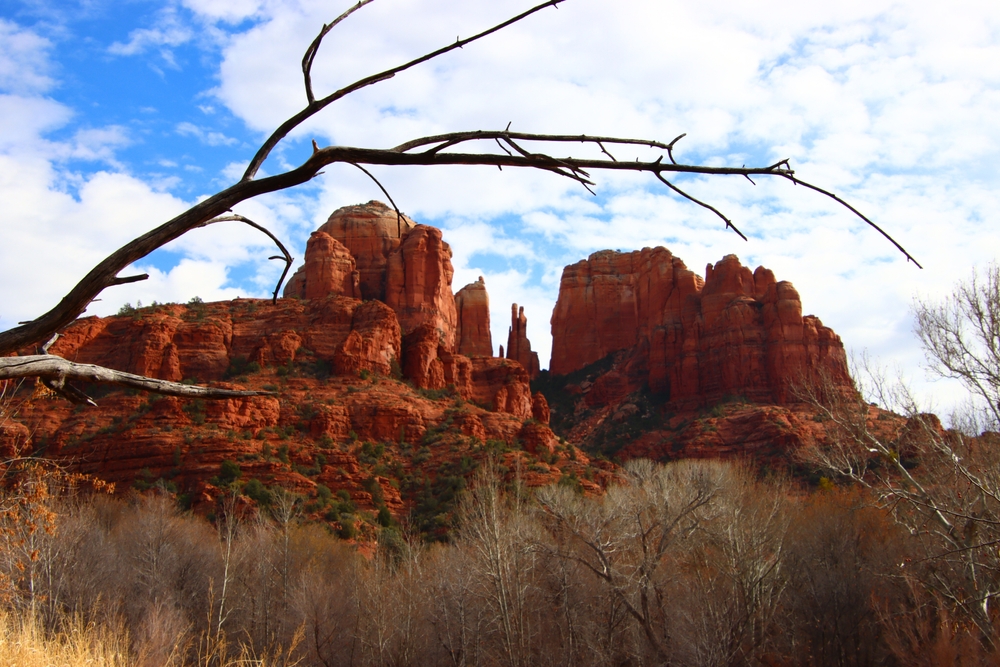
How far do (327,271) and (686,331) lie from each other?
34678 millimetres

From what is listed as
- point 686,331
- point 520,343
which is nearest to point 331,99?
point 686,331

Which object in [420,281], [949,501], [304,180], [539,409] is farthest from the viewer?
[420,281]

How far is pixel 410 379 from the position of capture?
177 ft

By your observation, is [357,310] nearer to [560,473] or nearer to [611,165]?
[560,473]

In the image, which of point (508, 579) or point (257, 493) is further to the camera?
point (257, 493)

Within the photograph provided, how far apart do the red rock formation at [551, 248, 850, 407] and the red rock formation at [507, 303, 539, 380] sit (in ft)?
11.0

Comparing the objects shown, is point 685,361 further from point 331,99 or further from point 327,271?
point 331,99

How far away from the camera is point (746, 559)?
24.7 m

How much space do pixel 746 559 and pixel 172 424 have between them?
2988 centimetres

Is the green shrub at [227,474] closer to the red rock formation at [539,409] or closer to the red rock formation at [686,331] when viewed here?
the red rock formation at [539,409]

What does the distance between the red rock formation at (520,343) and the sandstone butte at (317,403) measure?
3092 centimetres

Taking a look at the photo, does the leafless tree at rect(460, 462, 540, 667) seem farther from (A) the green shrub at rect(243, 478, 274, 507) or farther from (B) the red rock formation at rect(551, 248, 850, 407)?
(B) the red rock formation at rect(551, 248, 850, 407)

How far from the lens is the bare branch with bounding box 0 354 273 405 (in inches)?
104

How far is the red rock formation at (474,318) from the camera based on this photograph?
7888 centimetres
